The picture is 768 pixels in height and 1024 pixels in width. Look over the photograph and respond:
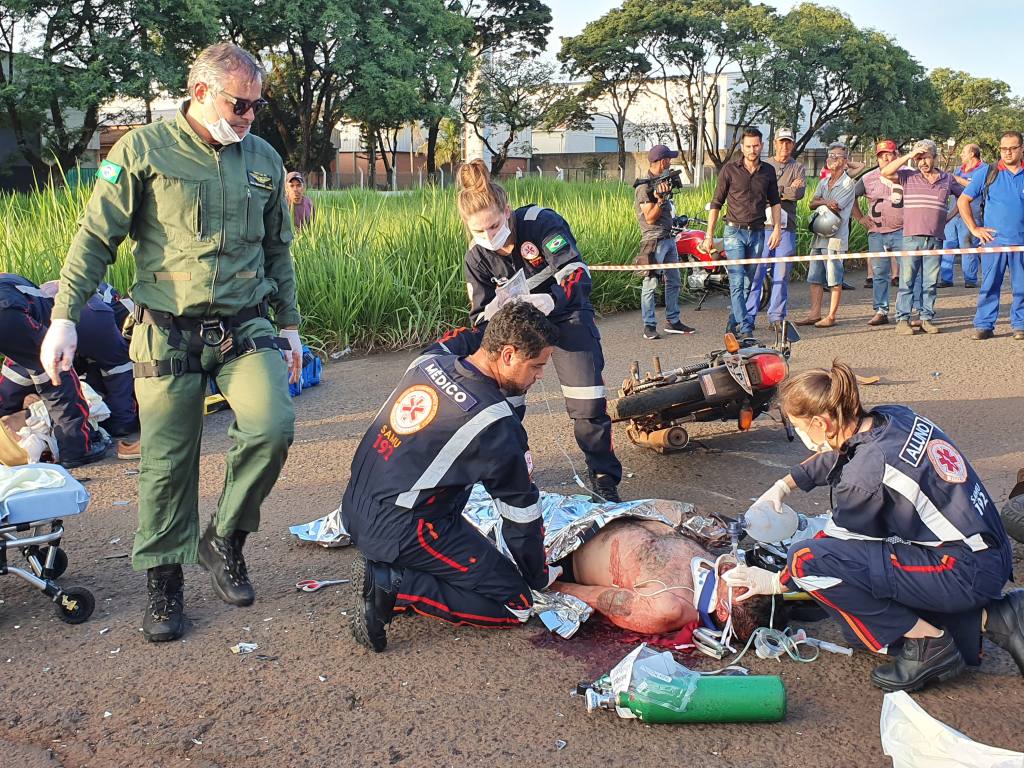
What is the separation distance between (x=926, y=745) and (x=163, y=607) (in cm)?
266

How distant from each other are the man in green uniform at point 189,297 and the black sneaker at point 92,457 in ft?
8.83

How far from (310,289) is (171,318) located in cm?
576

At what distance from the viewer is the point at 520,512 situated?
323 centimetres

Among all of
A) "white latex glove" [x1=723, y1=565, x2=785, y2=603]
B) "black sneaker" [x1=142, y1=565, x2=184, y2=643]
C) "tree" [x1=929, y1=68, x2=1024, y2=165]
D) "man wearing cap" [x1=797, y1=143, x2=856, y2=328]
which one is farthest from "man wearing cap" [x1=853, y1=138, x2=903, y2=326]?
"tree" [x1=929, y1=68, x2=1024, y2=165]

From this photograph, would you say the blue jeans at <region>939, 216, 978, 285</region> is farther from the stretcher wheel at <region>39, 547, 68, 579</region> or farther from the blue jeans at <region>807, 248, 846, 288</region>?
the stretcher wheel at <region>39, 547, 68, 579</region>

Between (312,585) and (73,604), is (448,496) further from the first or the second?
(73,604)

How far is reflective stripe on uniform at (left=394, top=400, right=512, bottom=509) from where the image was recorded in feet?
10.5

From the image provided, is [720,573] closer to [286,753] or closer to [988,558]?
[988,558]

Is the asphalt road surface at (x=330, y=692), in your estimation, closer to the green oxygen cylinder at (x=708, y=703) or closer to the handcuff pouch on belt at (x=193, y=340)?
the green oxygen cylinder at (x=708, y=703)

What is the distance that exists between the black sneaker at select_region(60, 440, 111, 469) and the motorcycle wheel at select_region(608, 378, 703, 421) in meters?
3.35

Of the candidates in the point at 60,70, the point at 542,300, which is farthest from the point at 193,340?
the point at 60,70

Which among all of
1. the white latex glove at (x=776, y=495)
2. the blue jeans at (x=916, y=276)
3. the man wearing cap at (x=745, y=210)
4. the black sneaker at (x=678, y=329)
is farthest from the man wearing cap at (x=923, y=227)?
the white latex glove at (x=776, y=495)

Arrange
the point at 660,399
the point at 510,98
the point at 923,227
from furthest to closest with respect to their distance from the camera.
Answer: the point at 510,98
the point at 923,227
the point at 660,399

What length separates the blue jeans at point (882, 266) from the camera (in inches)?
386
